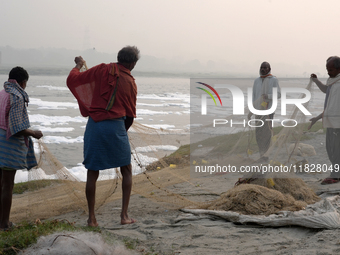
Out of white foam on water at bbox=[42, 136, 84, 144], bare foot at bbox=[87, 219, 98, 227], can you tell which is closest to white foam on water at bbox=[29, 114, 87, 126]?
white foam on water at bbox=[42, 136, 84, 144]

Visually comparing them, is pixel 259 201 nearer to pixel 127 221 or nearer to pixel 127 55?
pixel 127 221

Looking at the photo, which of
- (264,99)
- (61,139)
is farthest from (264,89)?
(61,139)

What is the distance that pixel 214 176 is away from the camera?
5707 millimetres

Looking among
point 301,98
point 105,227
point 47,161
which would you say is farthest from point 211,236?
point 301,98

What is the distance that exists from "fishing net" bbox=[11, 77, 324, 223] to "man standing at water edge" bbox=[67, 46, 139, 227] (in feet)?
2.39

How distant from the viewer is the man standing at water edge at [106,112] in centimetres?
334

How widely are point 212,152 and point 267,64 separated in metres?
1.86

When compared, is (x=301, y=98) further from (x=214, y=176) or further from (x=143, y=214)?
(x=143, y=214)

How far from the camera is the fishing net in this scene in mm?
3900

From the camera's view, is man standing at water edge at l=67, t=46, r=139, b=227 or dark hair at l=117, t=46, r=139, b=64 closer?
man standing at water edge at l=67, t=46, r=139, b=227

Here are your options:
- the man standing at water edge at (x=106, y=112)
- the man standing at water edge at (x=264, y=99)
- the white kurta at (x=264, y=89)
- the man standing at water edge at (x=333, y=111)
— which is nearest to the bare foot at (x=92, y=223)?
the man standing at water edge at (x=106, y=112)

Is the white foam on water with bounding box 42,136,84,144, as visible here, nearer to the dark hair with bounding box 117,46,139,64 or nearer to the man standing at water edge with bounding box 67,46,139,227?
the man standing at water edge with bounding box 67,46,139,227

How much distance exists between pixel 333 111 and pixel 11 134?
14.7ft

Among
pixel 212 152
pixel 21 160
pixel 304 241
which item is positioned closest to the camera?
pixel 304 241
